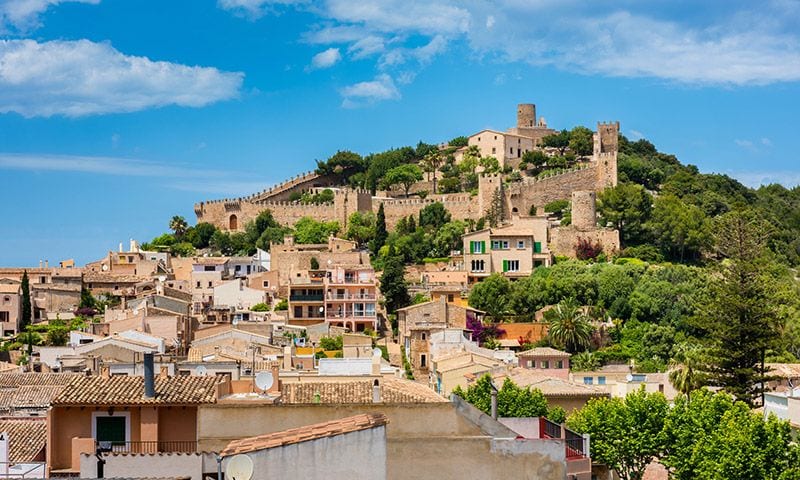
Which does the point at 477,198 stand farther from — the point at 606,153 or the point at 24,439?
the point at 24,439

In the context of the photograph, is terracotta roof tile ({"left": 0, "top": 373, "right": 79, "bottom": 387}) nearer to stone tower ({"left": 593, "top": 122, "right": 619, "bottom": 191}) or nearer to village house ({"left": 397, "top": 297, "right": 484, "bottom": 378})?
village house ({"left": 397, "top": 297, "right": 484, "bottom": 378})

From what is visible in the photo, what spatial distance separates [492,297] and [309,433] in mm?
51726

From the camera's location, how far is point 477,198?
84.3m

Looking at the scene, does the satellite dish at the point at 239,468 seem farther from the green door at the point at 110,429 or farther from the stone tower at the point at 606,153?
the stone tower at the point at 606,153

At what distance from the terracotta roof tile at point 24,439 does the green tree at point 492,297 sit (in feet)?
139

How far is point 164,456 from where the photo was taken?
1227cm

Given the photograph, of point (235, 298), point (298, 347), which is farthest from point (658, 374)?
point (235, 298)

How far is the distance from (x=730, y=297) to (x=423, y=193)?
2192 inches

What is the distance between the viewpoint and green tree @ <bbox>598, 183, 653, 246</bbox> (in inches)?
2982

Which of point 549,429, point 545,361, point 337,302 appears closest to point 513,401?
point 545,361

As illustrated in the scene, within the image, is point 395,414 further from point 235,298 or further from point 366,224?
point 366,224

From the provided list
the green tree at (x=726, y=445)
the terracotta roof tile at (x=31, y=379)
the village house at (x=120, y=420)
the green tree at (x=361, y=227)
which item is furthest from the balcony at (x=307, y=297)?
the village house at (x=120, y=420)

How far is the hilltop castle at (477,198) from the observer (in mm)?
84188

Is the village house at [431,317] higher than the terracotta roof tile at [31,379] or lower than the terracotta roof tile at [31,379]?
higher
